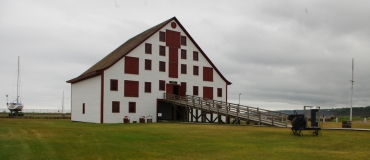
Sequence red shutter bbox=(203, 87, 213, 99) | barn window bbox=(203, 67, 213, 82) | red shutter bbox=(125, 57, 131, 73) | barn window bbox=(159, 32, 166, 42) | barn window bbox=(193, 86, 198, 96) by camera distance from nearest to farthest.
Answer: red shutter bbox=(125, 57, 131, 73), barn window bbox=(159, 32, 166, 42), barn window bbox=(193, 86, 198, 96), red shutter bbox=(203, 87, 213, 99), barn window bbox=(203, 67, 213, 82)

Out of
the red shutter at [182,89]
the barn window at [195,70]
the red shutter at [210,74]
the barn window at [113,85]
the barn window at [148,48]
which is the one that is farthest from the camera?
the red shutter at [210,74]

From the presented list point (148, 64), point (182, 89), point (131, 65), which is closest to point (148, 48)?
point (148, 64)

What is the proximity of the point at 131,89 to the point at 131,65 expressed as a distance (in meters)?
2.76

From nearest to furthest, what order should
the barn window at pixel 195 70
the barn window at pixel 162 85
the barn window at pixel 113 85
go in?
the barn window at pixel 113 85
the barn window at pixel 162 85
the barn window at pixel 195 70

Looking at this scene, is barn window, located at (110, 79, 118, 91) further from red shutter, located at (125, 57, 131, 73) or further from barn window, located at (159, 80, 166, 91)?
barn window, located at (159, 80, 166, 91)

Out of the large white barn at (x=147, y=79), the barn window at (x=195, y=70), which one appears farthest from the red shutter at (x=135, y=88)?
the barn window at (x=195, y=70)

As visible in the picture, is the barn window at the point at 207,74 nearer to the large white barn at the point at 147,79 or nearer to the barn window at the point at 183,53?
the large white barn at the point at 147,79

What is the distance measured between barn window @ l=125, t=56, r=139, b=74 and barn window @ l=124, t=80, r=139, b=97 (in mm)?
1255

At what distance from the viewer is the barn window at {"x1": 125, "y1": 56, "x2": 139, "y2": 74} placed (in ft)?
136

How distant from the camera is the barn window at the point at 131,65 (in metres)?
41.4

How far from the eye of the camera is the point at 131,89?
136 feet

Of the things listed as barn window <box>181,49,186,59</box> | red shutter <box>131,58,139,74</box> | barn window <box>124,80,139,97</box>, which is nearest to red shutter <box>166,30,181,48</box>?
→ barn window <box>181,49,186,59</box>

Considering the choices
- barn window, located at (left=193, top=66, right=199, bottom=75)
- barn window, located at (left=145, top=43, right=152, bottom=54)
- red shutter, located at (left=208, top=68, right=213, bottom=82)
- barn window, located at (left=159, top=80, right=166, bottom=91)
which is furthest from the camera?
red shutter, located at (left=208, top=68, right=213, bottom=82)

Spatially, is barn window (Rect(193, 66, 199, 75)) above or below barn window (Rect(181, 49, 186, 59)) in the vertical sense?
below
